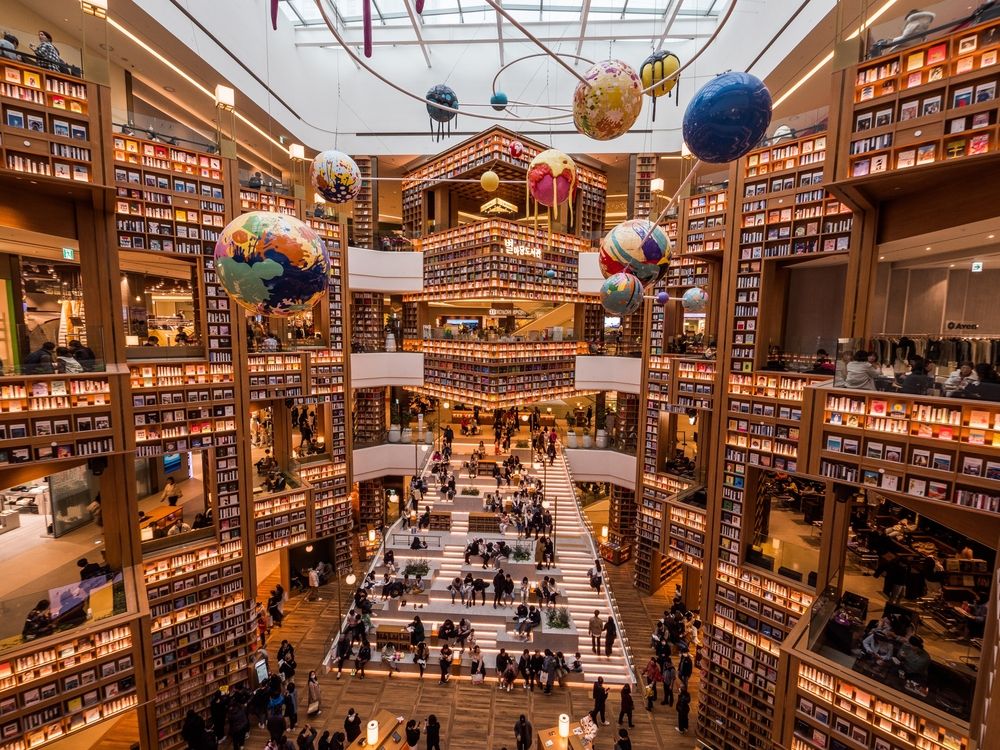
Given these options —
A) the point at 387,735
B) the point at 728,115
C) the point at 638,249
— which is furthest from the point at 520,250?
the point at 387,735

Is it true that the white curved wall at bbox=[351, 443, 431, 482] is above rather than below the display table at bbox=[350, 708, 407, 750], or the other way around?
above

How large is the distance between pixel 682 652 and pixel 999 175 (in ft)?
37.5

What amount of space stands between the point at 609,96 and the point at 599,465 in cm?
1589

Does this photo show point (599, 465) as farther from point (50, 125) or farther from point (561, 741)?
point (50, 125)

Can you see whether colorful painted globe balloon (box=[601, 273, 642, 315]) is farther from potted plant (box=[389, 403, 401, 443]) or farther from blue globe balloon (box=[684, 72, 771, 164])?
potted plant (box=[389, 403, 401, 443])

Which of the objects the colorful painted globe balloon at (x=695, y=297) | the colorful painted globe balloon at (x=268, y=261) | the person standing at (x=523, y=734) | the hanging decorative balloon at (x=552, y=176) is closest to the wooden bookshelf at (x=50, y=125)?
the colorful painted globe balloon at (x=268, y=261)

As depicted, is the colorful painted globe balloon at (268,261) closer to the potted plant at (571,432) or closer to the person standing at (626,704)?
the person standing at (626,704)

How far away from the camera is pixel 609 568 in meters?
18.0

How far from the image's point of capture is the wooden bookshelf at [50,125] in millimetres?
7246

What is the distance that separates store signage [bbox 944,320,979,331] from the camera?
30.6 ft

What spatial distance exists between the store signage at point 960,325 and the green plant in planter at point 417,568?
13.7 meters

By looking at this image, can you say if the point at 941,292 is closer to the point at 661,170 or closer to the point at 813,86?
the point at 813,86

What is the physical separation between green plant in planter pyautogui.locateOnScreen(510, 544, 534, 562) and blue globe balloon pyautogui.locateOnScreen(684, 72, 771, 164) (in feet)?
39.6

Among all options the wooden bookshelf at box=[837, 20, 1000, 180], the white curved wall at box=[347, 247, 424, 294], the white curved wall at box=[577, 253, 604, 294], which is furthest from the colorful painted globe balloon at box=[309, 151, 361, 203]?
the white curved wall at box=[577, 253, 604, 294]
